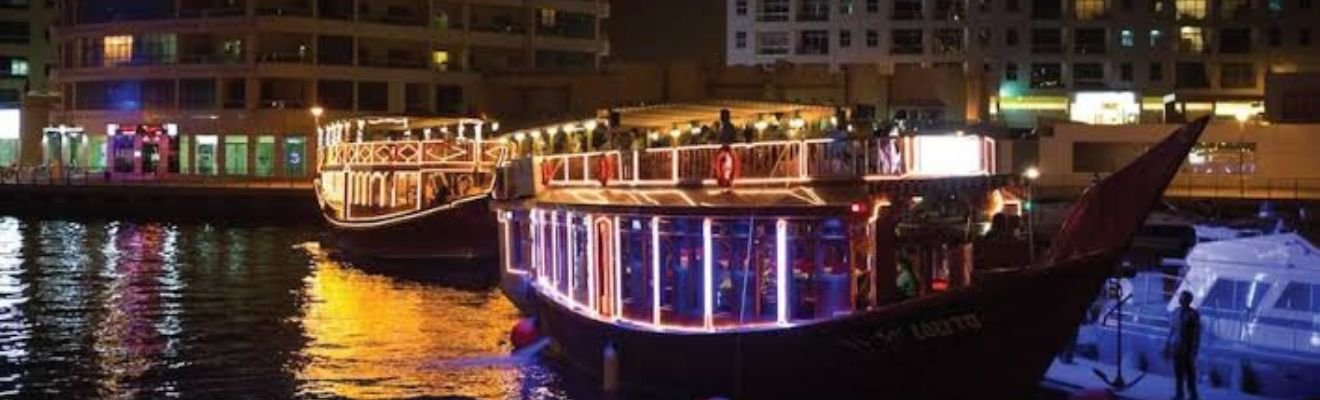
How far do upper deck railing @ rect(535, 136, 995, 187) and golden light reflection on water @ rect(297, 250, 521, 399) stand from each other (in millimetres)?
4636

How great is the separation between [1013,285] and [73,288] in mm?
32160

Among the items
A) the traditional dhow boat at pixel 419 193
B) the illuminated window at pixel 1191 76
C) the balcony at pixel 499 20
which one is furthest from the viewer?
the illuminated window at pixel 1191 76

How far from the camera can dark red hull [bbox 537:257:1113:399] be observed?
18.8 meters

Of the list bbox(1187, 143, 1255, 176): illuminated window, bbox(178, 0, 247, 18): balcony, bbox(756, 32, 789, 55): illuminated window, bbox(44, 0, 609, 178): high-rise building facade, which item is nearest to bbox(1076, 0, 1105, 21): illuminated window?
bbox(756, 32, 789, 55): illuminated window

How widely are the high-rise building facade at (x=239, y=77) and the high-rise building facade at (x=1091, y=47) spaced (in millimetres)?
29536

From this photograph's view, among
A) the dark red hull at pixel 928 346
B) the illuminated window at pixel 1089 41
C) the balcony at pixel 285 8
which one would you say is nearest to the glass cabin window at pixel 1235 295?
the dark red hull at pixel 928 346

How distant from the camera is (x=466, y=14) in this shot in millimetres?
102312

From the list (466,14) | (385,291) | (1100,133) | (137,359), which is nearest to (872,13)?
(466,14)

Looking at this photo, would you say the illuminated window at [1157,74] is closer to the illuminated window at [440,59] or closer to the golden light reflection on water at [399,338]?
the illuminated window at [440,59]

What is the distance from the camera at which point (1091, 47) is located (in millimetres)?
108375

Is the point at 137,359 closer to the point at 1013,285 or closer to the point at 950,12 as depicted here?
the point at 1013,285

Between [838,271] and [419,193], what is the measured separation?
35.3m

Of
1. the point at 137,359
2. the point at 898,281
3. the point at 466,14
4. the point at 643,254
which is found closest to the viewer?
the point at 898,281

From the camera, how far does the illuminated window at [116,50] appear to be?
96938 mm
